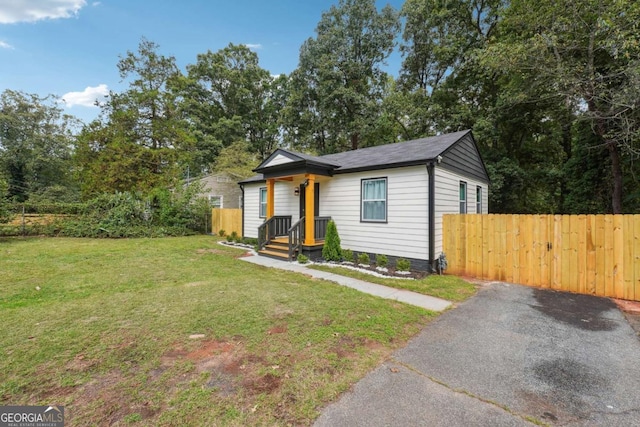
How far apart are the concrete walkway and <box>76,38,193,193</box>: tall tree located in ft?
46.4

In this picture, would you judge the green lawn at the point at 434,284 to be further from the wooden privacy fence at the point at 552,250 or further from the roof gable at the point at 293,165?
the roof gable at the point at 293,165

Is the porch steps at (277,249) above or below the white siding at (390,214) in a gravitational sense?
below

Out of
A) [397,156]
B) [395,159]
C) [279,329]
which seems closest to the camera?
[279,329]

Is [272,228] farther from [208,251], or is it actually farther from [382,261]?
[382,261]

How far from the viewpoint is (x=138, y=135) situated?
18375 millimetres

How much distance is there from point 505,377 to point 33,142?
37573 mm

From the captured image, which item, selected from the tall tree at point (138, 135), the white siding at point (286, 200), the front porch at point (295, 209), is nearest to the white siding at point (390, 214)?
the front porch at point (295, 209)

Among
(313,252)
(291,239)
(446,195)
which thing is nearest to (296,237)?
(291,239)

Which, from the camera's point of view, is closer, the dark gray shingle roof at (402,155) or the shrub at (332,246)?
the dark gray shingle roof at (402,155)

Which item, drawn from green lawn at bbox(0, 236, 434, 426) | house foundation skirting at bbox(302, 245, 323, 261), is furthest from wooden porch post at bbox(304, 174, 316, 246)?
green lawn at bbox(0, 236, 434, 426)

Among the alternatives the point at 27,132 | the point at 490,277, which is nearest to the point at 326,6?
the point at 490,277

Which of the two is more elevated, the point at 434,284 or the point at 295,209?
the point at 295,209

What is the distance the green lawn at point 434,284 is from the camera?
17.3 ft

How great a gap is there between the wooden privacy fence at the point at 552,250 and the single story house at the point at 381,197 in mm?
790
